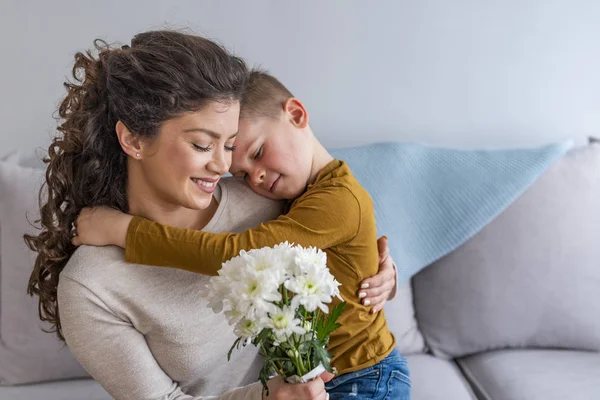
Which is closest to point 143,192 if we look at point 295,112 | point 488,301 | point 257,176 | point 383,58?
point 257,176

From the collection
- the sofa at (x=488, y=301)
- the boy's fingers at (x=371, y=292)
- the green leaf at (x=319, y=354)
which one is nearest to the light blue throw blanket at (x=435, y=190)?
the sofa at (x=488, y=301)

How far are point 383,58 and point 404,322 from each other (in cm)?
95

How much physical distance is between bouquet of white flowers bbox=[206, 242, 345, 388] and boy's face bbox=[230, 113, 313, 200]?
0.48 metres

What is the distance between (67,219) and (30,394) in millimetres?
769

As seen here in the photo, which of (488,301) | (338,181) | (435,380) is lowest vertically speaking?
(435,380)

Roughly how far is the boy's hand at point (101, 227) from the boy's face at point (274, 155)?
0.28 m

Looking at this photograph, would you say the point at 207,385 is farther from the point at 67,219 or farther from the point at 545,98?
the point at 545,98

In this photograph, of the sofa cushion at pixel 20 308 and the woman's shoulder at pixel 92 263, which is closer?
the woman's shoulder at pixel 92 263

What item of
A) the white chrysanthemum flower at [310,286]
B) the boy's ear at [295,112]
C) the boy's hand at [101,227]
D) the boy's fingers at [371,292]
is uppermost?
A: the boy's ear at [295,112]

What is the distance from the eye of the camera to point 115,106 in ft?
5.10

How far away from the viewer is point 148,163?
1586 millimetres

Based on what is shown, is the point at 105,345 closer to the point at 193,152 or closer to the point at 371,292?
the point at 193,152

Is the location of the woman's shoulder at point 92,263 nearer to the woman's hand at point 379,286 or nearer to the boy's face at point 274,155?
the boy's face at point 274,155

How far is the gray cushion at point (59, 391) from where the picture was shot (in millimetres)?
2129
